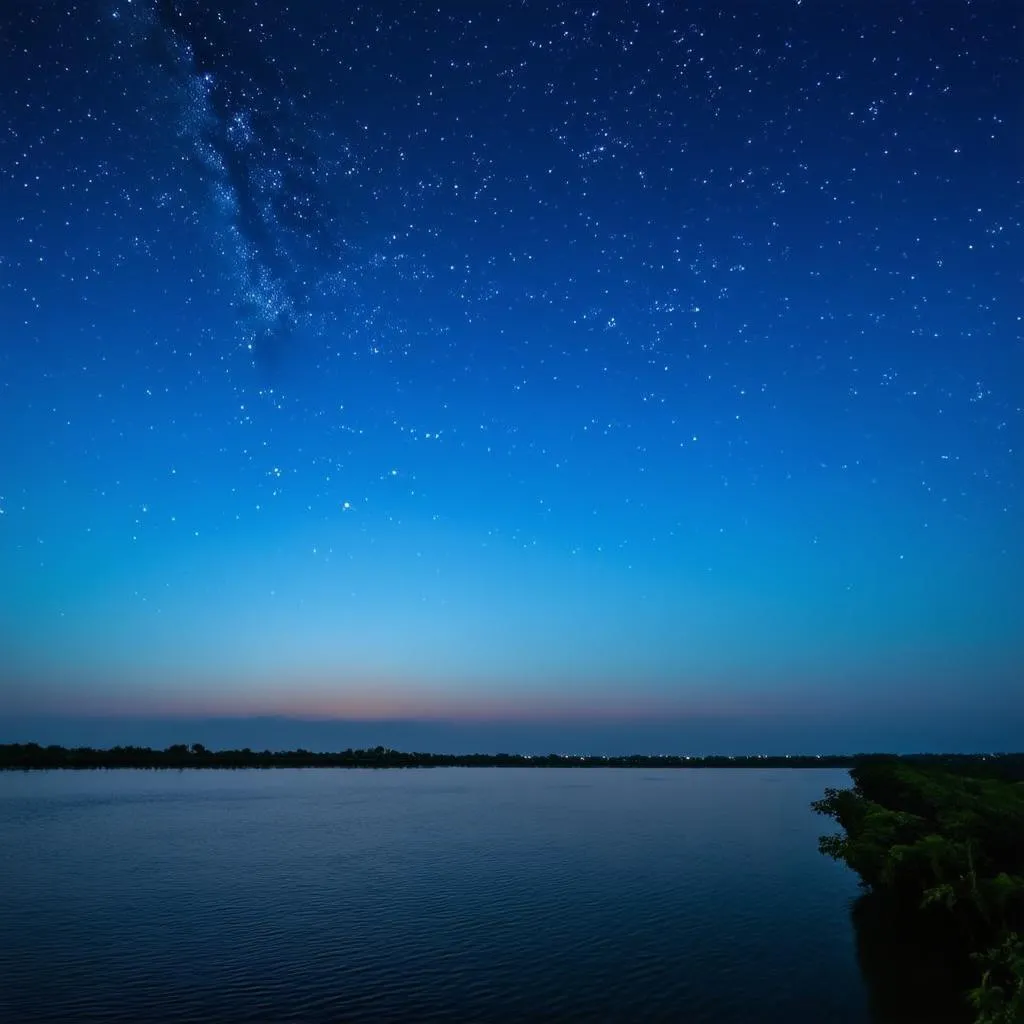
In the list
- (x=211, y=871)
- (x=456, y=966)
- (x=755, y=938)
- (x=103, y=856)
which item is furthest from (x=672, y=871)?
(x=103, y=856)

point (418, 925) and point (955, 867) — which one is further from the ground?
point (955, 867)

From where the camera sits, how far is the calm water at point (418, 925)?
1812 centimetres

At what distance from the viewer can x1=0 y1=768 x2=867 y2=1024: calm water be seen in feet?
59.5

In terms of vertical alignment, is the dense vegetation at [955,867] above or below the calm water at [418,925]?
above

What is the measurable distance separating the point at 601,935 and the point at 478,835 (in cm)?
2813

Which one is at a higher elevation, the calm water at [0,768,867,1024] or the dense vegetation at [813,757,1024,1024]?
the dense vegetation at [813,757,1024,1024]

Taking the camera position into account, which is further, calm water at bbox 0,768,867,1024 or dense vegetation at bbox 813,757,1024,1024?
dense vegetation at bbox 813,757,1024,1024

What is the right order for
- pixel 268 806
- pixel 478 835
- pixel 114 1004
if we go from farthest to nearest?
pixel 268 806
pixel 478 835
pixel 114 1004

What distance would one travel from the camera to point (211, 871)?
35219mm

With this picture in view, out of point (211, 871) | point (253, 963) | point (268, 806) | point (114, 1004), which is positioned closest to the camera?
point (114, 1004)

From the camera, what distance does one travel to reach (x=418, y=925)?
25.7m

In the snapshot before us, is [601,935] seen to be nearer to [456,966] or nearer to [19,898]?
[456,966]

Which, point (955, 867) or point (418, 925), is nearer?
point (955, 867)

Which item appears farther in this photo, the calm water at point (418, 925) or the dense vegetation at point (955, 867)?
the dense vegetation at point (955, 867)
